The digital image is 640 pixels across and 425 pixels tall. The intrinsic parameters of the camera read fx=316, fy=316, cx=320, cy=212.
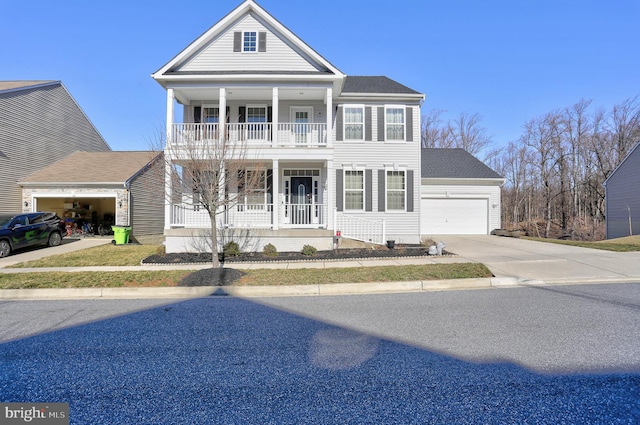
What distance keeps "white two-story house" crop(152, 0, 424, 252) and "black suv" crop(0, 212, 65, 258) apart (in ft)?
20.4

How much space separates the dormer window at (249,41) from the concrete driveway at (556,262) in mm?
11707

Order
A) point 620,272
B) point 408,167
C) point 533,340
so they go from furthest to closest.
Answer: point 408,167, point 620,272, point 533,340

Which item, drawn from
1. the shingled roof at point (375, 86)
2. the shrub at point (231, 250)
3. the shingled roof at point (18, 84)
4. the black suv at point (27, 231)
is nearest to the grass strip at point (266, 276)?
the shrub at point (231, 250)

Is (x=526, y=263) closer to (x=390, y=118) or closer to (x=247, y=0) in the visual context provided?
(x=390, y=118)

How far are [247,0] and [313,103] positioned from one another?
5.01 m

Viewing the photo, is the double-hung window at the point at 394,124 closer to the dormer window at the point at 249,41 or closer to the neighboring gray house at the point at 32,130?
the dormer window at the point at 249,41

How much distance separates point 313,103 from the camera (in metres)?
14.7

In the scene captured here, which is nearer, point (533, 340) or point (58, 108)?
point (533, 340)

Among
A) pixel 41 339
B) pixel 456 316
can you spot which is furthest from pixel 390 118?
pixel 41 339

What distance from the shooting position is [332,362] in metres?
3.52

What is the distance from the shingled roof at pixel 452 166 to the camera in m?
18.5

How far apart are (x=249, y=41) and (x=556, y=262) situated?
14.2 meters

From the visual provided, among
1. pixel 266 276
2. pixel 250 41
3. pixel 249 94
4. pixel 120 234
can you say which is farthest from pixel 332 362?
pixel 120 234

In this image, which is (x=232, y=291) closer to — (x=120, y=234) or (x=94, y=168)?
(x=120, y=234)
